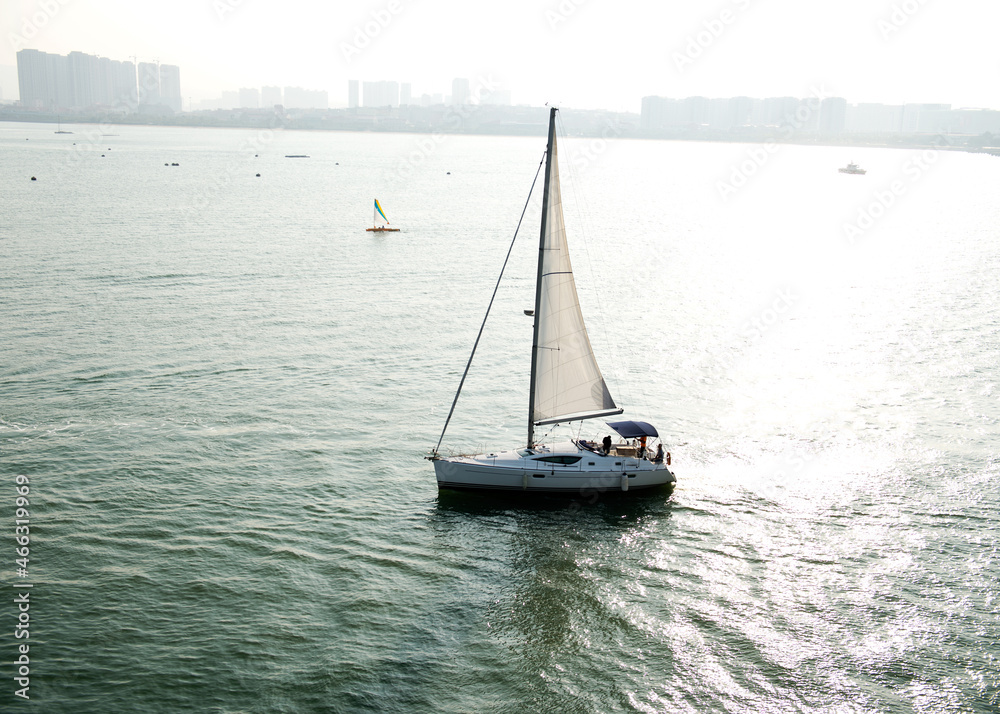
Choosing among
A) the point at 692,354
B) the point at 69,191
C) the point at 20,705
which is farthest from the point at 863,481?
the point at 69,191

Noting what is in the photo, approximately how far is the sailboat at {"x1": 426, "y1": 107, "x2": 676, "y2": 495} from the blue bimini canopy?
55 millimetres

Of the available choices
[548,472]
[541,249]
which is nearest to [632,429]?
[548,472]

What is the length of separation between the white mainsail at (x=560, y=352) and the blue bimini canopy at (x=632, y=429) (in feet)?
2.87

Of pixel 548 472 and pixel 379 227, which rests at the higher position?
pixel 379 227

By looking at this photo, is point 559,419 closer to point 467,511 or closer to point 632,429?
point 632,429

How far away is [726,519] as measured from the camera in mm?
42031

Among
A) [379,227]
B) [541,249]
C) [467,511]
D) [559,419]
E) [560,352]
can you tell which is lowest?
[467,511]

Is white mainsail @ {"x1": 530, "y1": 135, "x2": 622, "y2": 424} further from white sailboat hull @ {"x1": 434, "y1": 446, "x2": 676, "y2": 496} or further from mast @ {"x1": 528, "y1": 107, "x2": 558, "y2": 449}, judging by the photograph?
white sailboat hull @ {"x1": 434, "y1": 446, "x2": 676, "y2": 496}

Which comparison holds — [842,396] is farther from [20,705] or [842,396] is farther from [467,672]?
[20,705]

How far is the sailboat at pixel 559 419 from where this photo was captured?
42500mm

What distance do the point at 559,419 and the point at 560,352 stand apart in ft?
12.4

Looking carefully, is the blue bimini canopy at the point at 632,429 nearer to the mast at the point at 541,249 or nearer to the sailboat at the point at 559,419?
the sailboat at the point at 559,419

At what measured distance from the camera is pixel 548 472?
140 ft

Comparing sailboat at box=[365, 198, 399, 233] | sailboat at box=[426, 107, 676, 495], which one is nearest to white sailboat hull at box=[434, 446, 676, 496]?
sailboat at box=[426, 107, 676, 495]
